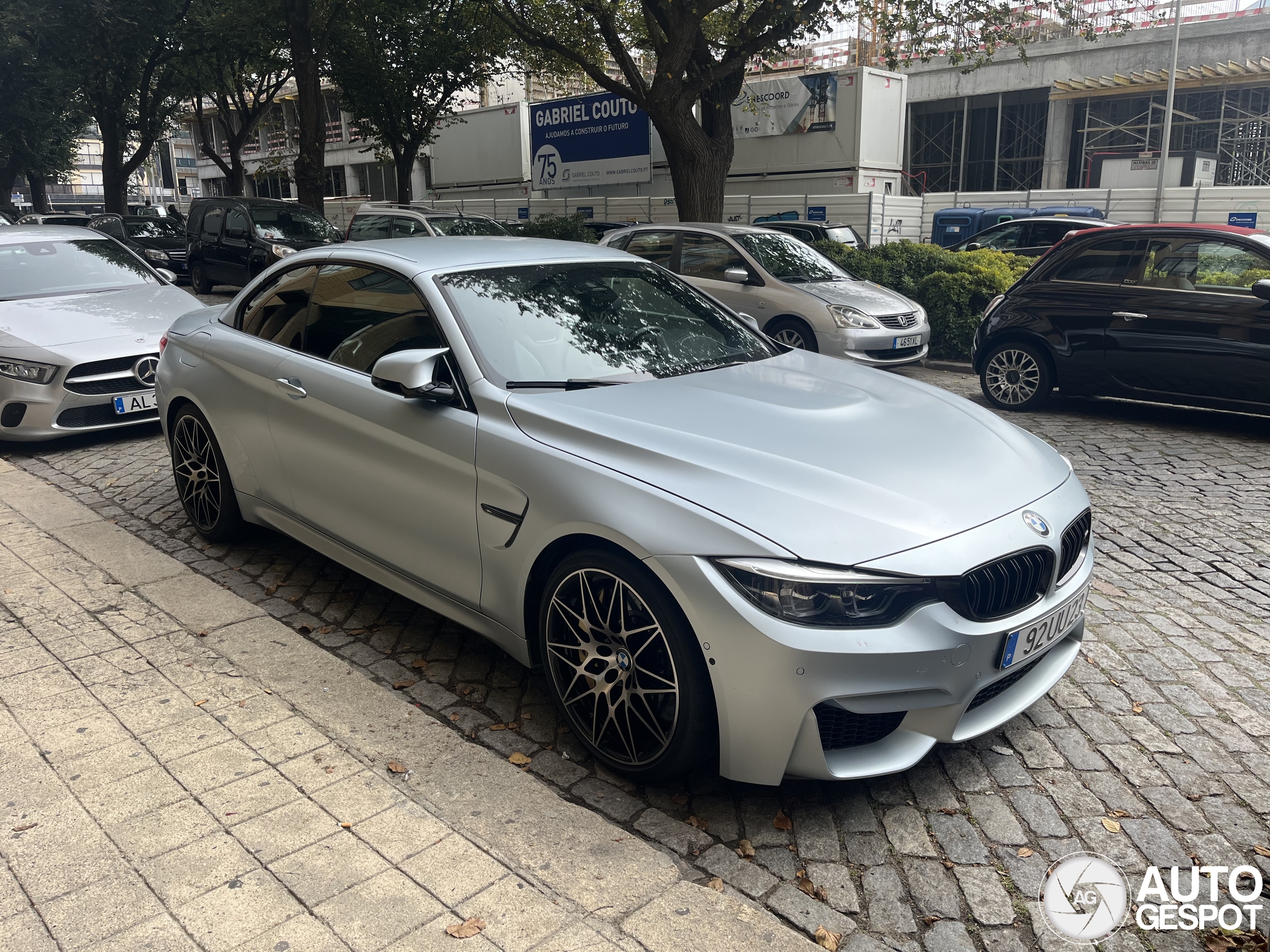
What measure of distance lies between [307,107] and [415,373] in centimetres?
1883

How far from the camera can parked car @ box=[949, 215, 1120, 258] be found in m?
17.2

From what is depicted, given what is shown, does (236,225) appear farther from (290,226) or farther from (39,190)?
(39,190)

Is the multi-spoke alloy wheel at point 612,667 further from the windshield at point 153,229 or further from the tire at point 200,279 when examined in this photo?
the windshield at point 153,229

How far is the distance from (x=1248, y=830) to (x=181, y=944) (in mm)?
2952

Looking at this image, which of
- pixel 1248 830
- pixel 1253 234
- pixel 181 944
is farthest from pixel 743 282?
pixel 181 944

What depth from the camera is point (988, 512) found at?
10.3 feet

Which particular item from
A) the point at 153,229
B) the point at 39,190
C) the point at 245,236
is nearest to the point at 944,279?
the point at 245,236

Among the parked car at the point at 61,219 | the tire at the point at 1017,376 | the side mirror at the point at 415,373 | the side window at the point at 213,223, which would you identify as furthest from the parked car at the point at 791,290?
the parked car at the point at 61,219

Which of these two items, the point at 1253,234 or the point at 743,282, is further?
the point at 743,282

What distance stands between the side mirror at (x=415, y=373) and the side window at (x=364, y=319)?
0.17 metres

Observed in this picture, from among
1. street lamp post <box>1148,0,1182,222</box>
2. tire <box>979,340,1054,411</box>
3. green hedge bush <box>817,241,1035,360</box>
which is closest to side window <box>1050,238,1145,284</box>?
tire <box>979,340,1054,411</box>

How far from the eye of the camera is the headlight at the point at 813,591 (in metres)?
2.80

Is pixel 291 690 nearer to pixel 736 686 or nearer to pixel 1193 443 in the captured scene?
pixel 736 686

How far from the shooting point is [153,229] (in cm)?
2408
